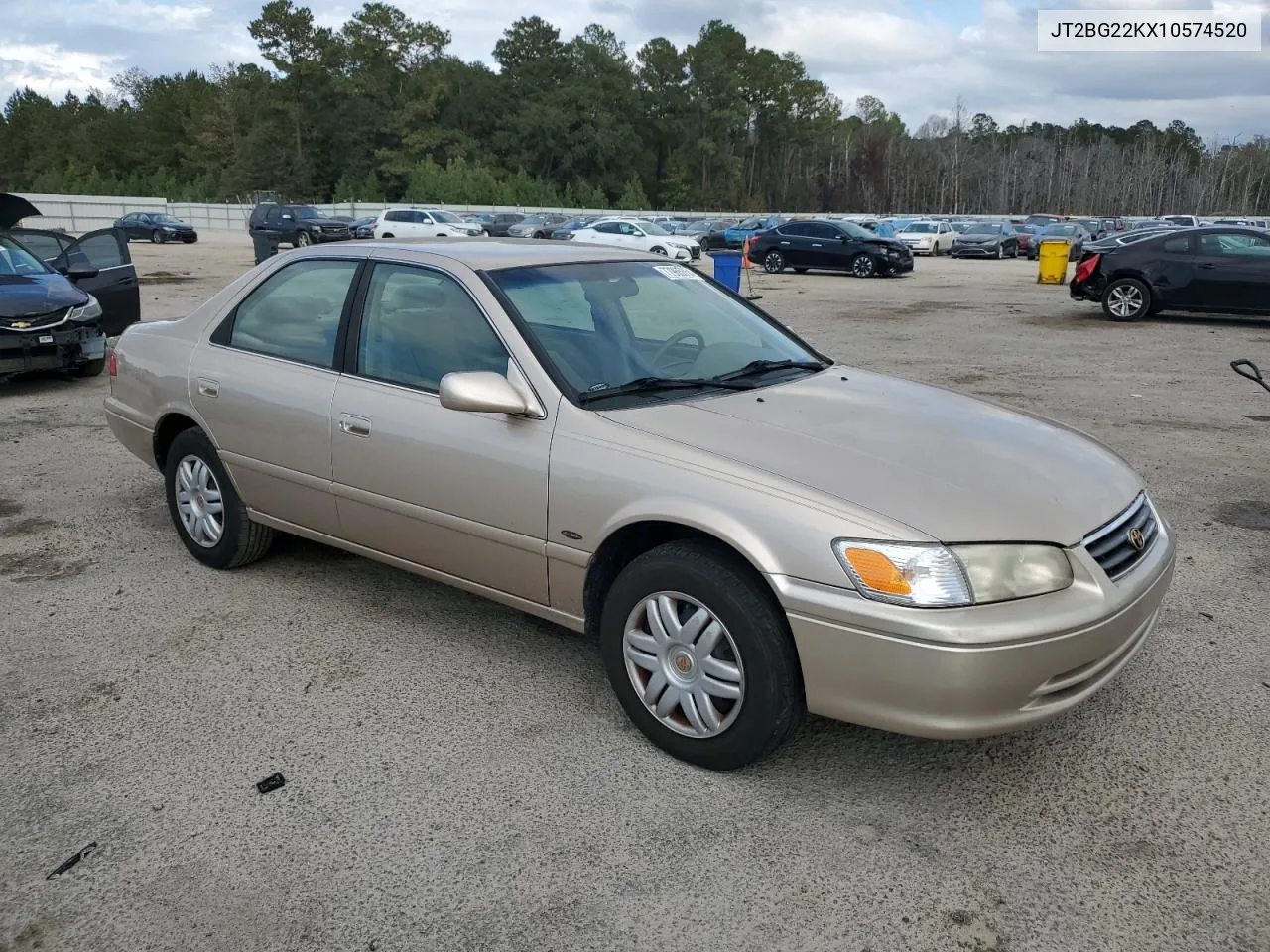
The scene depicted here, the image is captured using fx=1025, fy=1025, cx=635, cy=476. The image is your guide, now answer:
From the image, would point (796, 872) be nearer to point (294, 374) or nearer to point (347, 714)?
point (347, 714)

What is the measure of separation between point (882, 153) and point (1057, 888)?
380 feet

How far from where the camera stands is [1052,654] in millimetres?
2717

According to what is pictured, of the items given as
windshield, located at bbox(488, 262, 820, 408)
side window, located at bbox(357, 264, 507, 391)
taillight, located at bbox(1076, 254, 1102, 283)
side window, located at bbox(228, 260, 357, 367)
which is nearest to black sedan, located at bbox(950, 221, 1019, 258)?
taillight, located at bbox(1076, 254, 1102, 283)

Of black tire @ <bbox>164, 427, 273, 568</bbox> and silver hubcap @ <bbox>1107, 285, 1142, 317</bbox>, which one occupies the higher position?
silver hubcap @ <bbox>1107, 285, 1142, 317</bbox>

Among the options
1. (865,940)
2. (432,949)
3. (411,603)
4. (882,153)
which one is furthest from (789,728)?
(882,153)

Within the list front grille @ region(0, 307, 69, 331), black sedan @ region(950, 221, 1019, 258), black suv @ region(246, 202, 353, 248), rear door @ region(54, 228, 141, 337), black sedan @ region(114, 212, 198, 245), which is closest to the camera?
front grille @ region(0, 307, 69, 331)

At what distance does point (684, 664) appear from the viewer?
3.06 meters

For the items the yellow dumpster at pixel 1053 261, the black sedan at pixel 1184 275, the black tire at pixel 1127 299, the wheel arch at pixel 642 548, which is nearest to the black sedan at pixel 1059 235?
the yellow dumpster at pixel 1053 261

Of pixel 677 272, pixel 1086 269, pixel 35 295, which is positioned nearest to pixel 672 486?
pixel 677 272

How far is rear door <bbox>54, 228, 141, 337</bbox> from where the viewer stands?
35.8ft

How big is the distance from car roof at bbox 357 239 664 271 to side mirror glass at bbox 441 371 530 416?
677 millimetres

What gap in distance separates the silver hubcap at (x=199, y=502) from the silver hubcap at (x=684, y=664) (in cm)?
245

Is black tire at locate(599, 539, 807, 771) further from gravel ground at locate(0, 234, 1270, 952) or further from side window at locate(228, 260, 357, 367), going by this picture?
side window at locate(228, 260, 357, 367)

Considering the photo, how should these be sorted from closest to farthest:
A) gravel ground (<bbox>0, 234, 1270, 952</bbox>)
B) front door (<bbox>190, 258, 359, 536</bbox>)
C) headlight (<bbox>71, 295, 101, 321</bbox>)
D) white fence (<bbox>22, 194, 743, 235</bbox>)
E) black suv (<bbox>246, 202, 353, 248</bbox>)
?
gravel ground (<bbox>0, 234, 1270, 952</bbox>)
front door (<bbox>190, 258, 359, 536</bbox>)
headlight (<bbox>71, 295, 101, 321</bbox>)
black suv (<bbox>246, 202, 353, 248</bbox>)
white fence (<bbox>22, 194, 743, 235</bbox>)
